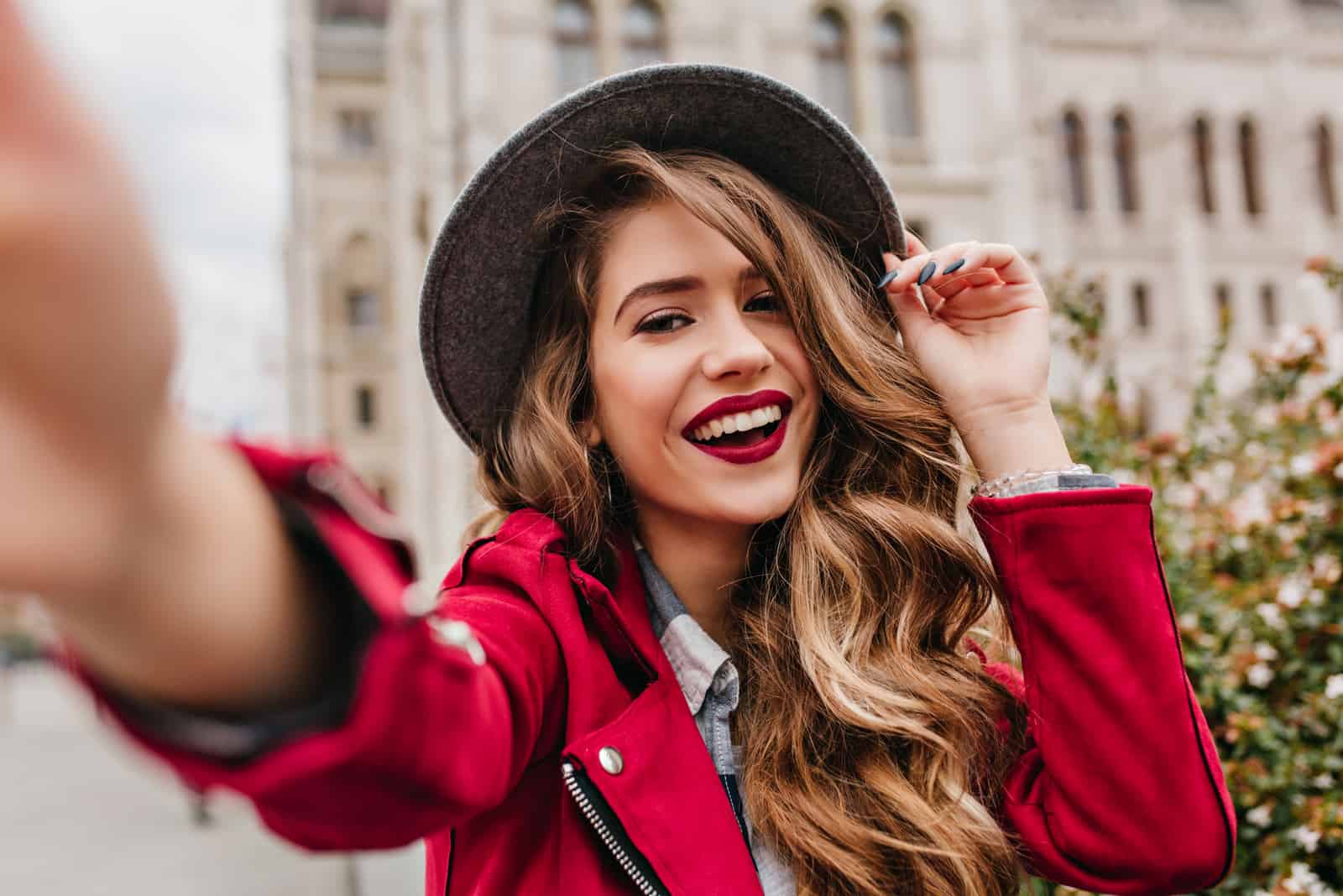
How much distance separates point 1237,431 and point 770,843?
11.4ft

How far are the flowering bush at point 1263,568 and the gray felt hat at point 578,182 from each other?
152 centimetres

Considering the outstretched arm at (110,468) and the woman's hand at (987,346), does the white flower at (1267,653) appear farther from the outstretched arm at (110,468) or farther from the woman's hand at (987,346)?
the outstretched arm at (110,468)

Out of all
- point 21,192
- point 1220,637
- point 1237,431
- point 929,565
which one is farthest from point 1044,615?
point 1237,431

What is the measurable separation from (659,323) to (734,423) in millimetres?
193

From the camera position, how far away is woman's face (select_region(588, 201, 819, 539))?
1540 millimetres

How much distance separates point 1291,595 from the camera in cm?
265

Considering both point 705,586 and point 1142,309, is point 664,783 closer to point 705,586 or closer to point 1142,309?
point 705,586

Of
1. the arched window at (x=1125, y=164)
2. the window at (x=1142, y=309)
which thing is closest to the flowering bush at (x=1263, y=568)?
the window at (x=1142, y=309)

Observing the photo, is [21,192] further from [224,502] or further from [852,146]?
[852,146]

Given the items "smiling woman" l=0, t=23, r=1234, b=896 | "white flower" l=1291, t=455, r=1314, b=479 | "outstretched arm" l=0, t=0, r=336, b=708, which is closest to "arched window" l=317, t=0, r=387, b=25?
"white flower" l=1291, t=455, r=1314, b=479

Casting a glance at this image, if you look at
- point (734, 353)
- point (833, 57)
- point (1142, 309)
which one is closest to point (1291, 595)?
point (734, 353)

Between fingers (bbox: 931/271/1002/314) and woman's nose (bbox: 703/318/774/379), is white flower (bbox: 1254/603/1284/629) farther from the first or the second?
woman's nose (bbox: 703/318/774/379)

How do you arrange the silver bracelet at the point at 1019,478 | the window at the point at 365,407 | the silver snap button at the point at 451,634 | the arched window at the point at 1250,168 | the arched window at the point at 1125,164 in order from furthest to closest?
the window at the point at 365,407, the arched window at the point at 1250,168, the arched window at the point at 1125,164, the silver bracelet at the point at 1019,478, the silver snap button at the point at 451,634

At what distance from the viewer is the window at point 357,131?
111 ft
